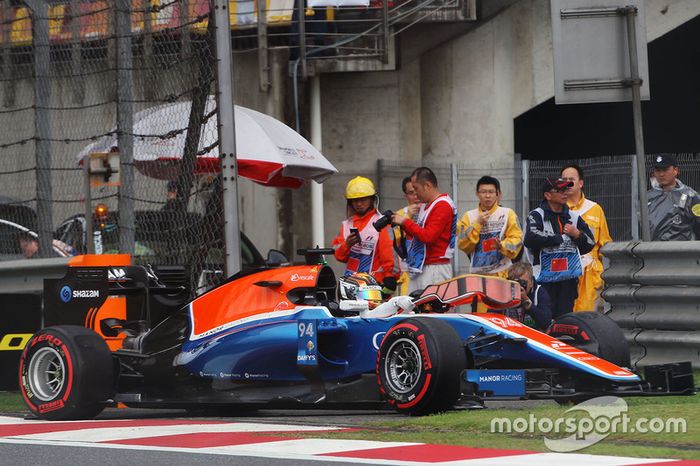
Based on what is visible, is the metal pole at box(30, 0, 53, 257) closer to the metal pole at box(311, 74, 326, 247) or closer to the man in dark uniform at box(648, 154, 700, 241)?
the man in dark uniform at box(648, 154, 700, 241)

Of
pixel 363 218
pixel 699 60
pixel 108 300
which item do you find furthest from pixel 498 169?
pixel 108 300

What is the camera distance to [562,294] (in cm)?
1224

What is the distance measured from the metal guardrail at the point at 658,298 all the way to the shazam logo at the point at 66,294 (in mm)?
4003

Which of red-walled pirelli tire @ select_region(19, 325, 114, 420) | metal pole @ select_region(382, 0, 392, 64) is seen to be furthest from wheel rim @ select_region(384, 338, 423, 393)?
metal pole @ select_region(382, 0, 392, 64)

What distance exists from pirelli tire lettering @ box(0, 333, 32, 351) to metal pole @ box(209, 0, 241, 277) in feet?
5.35

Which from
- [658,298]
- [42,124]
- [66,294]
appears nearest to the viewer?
[66,294]

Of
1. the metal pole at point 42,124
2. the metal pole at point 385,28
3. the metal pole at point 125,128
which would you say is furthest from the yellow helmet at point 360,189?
the metal pole at point 385,28

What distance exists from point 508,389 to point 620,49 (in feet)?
14.0

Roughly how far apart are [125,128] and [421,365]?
485cm

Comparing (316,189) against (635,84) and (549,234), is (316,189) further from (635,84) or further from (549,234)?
(635,84)

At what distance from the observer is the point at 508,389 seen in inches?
328

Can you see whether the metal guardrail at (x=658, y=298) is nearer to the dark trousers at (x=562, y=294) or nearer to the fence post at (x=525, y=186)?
the dark trousers at (x=562, y=294)

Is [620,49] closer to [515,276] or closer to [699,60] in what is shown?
[515,276]

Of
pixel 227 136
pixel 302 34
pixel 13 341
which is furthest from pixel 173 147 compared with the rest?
pixel 302 34
